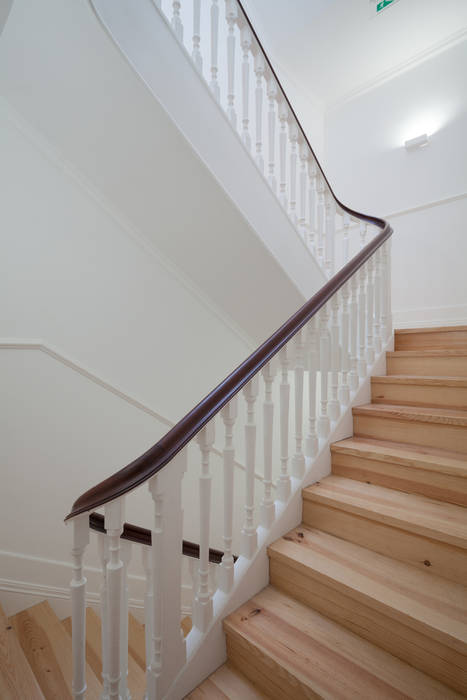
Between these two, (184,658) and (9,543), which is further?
(9,543)

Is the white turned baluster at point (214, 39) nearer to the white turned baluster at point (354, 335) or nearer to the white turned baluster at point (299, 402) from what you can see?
the white turned baluster at point (354, 335)

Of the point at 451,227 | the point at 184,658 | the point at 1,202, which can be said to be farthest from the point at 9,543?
the point at 451,227

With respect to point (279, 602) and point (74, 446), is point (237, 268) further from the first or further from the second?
point (279, 602)

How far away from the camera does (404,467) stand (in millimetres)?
1532

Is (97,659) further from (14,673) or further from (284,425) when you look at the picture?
(284,425)

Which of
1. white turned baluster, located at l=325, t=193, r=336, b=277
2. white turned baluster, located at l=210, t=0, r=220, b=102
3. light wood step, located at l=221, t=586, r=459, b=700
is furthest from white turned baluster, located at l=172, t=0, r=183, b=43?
light wood step, located at l=221, t=586, r=459, b=700

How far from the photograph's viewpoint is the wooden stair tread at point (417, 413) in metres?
1.60

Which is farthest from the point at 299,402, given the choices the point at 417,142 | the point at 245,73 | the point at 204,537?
the point at 417,142

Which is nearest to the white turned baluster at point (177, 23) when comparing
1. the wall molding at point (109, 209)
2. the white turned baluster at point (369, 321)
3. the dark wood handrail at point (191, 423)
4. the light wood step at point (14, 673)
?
the wall molding at point (109, 209)

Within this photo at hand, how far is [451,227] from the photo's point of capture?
3334 mm

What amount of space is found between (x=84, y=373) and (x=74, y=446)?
17.5 inches

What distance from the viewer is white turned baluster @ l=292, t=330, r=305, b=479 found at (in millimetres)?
1561

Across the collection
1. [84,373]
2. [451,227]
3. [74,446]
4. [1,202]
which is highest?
[451,227]

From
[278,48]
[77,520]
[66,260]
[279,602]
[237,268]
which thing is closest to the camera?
[77,520]
